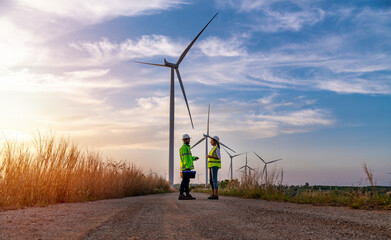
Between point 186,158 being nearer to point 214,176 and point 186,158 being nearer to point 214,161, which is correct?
point 214,161

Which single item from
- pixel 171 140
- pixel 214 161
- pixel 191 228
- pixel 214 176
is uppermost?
pixel 171 140

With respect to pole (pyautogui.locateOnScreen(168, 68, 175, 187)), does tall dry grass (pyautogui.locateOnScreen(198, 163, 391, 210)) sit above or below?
below

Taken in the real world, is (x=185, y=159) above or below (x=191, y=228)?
above

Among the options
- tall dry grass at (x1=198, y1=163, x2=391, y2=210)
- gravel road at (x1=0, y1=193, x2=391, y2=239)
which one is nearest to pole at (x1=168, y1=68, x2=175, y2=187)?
tall dry grass at (x1=198, y1=163, x2=391, y2=210)

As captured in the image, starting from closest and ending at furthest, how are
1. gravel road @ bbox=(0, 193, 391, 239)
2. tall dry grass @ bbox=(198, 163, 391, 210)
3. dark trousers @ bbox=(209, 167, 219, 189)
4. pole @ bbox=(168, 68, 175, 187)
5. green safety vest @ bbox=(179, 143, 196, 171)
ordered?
gravel road @ bbox=(0, 193, 391, 239) < tall dry grass @ bbox=(198, 163, 391, 210) < green safety vest @ bbox=(179, 143, 196, 171) < dark trousers @ bbox=(209, 167, 219, 189) < pole @ bbox=(168, 68, 175, 187)

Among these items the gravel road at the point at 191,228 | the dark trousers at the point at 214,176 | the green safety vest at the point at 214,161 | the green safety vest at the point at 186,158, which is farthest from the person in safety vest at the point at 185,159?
the gravel road at the point at 191,228

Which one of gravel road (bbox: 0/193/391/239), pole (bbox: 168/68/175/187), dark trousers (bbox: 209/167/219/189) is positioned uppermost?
pole (bbox: 168/68/175/187)

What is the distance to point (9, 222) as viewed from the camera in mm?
6215

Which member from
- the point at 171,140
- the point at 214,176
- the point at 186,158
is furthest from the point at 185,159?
the point at 171,140

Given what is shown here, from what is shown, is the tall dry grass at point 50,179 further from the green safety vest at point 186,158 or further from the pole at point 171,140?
the pole at point 171,140

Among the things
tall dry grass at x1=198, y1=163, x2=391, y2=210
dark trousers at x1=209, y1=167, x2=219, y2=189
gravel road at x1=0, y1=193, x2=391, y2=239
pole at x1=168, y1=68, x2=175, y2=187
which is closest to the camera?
gravel road at x1=0, y1=193, x2=391, y2=239

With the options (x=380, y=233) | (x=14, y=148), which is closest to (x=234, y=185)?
(x=14, y=148)

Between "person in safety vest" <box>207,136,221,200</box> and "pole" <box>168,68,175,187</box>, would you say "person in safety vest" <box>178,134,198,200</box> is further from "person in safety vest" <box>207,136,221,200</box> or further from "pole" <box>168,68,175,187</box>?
"pole" <box>168,68,175,187</box>

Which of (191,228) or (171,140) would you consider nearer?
(191,228)
